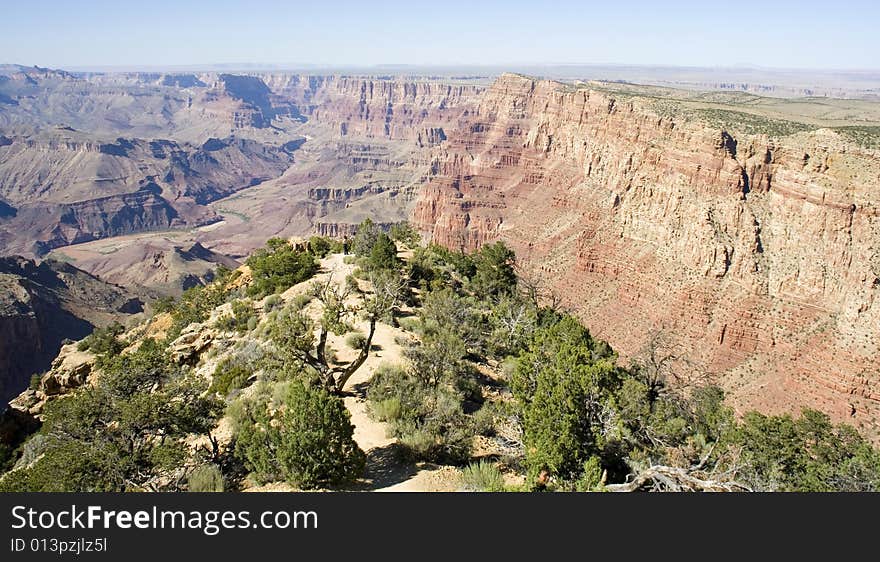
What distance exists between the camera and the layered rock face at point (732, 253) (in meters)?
45.6

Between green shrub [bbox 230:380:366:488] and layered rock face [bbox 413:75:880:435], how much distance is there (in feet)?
140

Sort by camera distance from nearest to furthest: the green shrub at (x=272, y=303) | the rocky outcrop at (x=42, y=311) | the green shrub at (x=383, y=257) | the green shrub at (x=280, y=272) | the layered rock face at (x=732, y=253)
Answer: the green shrub at (x=272, y=303), the green shrub at (x=280, y=272), the green shrub at (x=383, y=257), the layered rock face at (x=732, y=253), the rocky outcrop at (x=42, y=311)

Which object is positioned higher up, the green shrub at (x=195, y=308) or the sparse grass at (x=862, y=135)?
the sparse grass at (x=862, y=135)

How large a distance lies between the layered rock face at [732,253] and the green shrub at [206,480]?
148 ft

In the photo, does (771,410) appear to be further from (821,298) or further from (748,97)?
(748,97)

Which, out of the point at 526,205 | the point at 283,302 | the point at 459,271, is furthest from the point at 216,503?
the point at 526,205

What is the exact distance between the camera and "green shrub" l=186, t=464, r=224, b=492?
16.1 meters

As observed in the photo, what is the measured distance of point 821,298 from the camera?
48.1m

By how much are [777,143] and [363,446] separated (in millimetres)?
55147

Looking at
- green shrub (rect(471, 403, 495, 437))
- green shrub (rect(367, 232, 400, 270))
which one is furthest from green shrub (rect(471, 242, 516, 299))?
green shrub (rect(471, 403, 495, 437))

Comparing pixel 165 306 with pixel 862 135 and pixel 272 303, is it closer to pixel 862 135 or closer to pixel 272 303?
pixel 272 303

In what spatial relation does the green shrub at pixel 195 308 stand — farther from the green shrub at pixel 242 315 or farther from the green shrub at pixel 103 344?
the green shrub at pixel 242 315

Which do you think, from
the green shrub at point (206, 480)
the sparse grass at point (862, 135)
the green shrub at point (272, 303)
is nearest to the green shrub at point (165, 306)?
the green shrub at point (272, 303)

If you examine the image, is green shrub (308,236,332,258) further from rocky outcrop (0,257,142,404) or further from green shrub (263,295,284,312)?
rocky outcrop (0,257,142,404)
